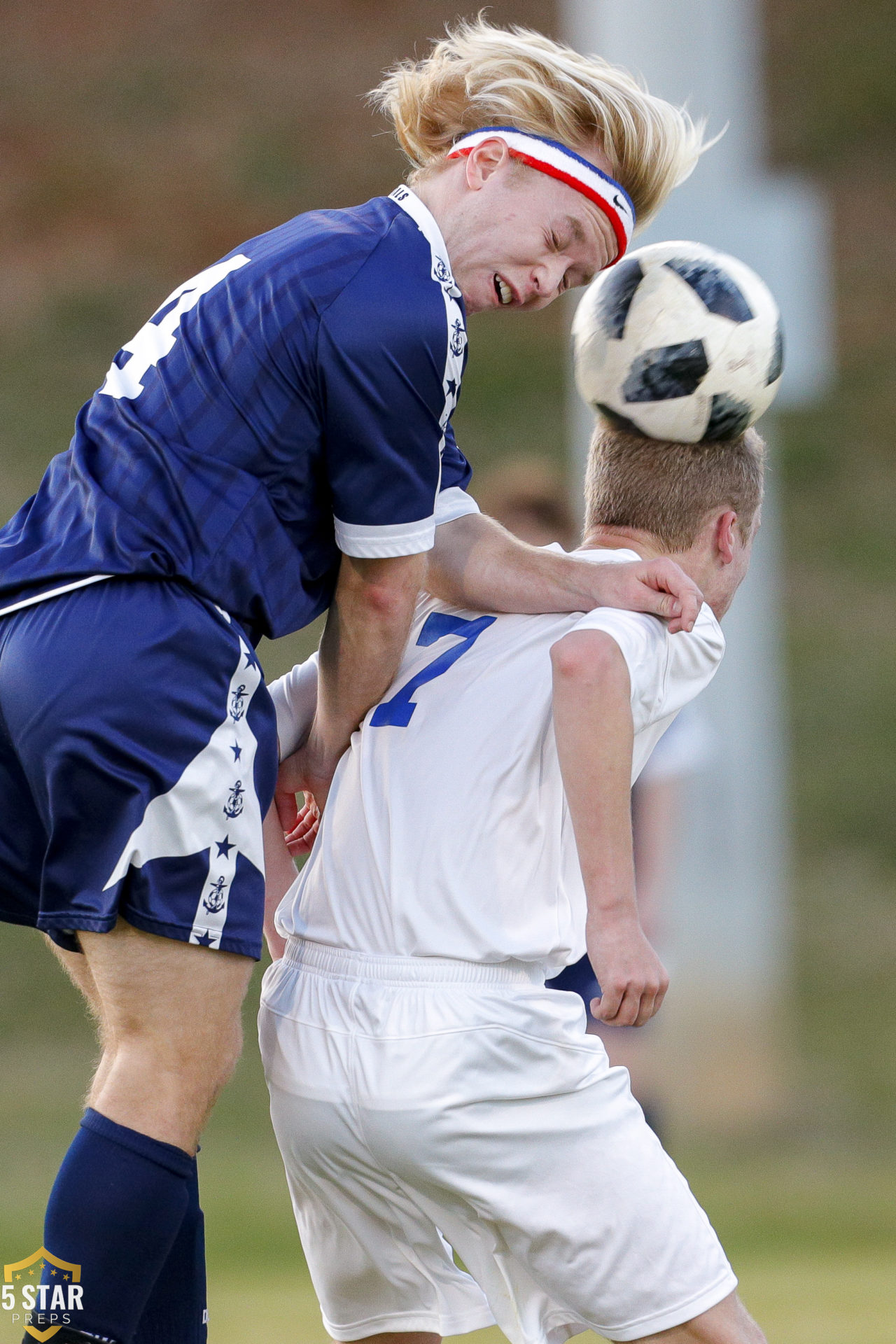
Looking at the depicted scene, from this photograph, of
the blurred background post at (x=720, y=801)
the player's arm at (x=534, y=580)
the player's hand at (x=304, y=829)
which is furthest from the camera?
the blurred background post at (x=720, y=801)

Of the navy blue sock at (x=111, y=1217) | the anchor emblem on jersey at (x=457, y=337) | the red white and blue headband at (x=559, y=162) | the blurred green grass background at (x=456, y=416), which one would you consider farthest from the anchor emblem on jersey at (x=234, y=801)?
the blurred green grass background at (x=456, y=416)

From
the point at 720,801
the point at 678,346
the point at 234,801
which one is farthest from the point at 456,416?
the point at 234,801

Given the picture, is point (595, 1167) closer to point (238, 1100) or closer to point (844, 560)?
point (238, 1100)

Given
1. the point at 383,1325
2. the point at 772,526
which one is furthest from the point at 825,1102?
the point at 383,1325

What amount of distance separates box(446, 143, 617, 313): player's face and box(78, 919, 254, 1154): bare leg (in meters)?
1.04

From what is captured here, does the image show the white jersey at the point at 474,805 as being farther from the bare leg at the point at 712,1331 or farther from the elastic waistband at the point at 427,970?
the bare leg at the point at 712,1331

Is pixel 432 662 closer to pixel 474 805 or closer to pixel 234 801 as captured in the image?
pixel 474 805

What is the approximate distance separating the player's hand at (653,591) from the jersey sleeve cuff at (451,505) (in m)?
0.30

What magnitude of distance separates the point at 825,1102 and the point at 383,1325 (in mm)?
6111

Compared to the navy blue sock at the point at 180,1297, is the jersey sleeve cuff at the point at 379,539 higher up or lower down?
higher up

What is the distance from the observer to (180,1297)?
2449mm

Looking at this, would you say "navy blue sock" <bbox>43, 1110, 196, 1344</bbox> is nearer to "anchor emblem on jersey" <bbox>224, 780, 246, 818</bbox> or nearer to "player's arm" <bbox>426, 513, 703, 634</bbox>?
"anchor emblem on jersey" <bbox>224, 780, 246, 818</bbox>

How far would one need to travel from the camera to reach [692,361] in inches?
101

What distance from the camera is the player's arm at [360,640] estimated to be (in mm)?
2398
